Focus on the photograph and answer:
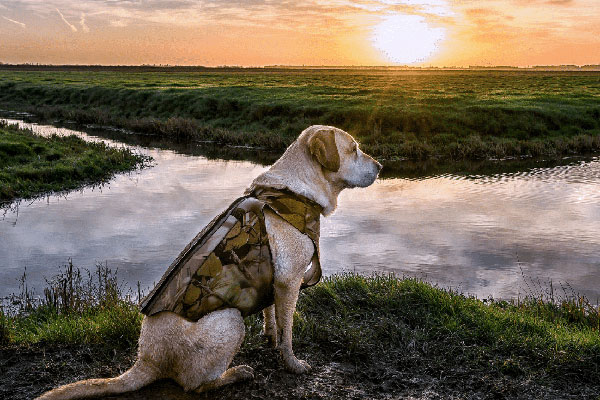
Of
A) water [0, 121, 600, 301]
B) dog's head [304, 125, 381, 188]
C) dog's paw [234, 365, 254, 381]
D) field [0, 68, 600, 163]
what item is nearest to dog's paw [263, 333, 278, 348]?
dog's paw [234, 365, 254, 381]

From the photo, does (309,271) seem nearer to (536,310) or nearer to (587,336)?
(587,336)

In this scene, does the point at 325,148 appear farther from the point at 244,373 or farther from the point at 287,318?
the point at 244,373

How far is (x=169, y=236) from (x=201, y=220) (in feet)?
6.39

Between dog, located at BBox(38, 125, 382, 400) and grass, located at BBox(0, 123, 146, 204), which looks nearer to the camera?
dog, located at BBox(38, 125, 382, 400)

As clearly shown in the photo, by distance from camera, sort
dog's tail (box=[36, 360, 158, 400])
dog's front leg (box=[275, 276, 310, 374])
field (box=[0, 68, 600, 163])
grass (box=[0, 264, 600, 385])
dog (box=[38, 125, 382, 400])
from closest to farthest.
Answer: dog's tail (box=[36, 360, 158, 400]), dog (box=[38, 125, 382, 400]), dog's front leg (box=[275, 276, 310, 374]), grass (box=[0, 264, 600, 385]), field (box=[0, 68, 600, 163])

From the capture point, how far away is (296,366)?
211 inches

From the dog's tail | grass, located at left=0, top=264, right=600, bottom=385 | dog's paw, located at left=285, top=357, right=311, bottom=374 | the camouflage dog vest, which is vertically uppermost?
the camouflage dog vest

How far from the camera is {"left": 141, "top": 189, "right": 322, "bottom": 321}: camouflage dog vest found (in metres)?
4.37

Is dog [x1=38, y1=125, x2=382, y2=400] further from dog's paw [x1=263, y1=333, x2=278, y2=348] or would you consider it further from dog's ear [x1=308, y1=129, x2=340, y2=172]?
dog's paw [x1=263, y1=333, x2=278, y2=348]

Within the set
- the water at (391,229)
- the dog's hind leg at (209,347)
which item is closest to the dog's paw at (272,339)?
the dog's hind leg at (209,347)

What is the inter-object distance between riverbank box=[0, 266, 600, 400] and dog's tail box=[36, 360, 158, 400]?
0.18 metres

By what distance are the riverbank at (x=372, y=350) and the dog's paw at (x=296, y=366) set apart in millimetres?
70

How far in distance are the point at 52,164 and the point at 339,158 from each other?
19.3m

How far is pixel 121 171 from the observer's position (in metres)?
23.3
